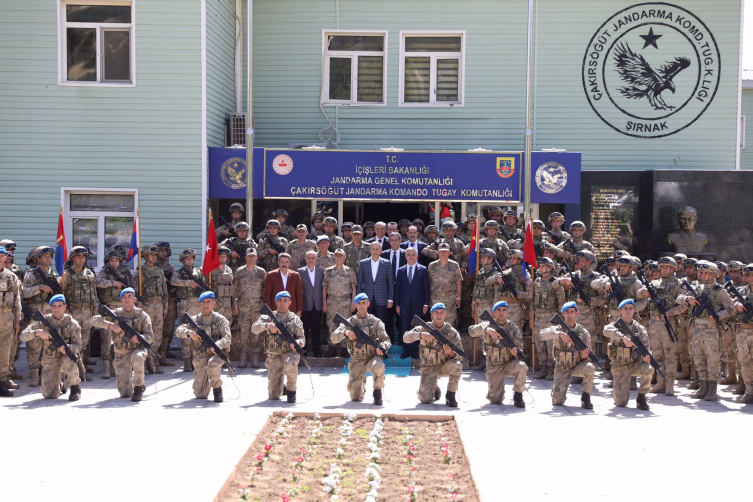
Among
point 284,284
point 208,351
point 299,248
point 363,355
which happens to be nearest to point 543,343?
point 363,355

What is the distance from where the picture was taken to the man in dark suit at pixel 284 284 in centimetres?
1177

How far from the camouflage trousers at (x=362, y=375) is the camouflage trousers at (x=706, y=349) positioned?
449 cm

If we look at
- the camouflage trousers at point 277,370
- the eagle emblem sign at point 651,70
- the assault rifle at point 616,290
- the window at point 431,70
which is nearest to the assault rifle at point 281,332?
the camouflage trousers at point 277,370

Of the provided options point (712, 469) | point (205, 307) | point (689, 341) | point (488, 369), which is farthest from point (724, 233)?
point (205, 307)

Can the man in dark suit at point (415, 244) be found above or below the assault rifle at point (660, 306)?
above

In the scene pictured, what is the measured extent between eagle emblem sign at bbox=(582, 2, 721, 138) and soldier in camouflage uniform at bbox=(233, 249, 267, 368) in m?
9.17

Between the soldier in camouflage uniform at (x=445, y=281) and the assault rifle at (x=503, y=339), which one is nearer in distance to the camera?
the assault rifle at (x=503, y=339)

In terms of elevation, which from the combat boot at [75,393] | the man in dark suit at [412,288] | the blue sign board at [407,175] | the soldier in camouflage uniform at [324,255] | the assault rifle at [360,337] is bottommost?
the combat boot at [75,393]

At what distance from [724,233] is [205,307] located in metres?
10.8

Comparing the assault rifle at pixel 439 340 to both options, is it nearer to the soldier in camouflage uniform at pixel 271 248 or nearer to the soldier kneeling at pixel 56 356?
the soldier in camouflage uniform at pixel 271 248

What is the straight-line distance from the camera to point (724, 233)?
15078 mm

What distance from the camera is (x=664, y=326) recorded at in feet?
34.9

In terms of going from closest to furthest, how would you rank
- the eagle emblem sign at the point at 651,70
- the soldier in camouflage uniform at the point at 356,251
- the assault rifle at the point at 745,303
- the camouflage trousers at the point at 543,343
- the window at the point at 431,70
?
the assault rifle at the point at 745,303 → the camouflage trousers at the point at 543,343 → the soldier in camouflage uniform at the point at 356,251 → the eagle emblem sign at the point at 651,70 → the window at the point at 431,70

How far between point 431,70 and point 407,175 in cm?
358
